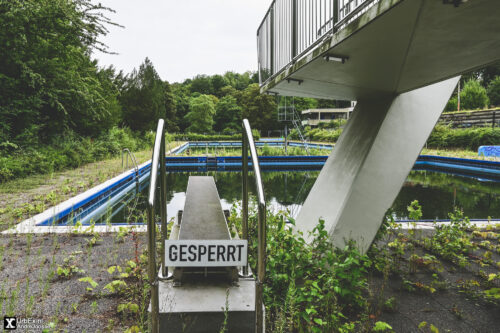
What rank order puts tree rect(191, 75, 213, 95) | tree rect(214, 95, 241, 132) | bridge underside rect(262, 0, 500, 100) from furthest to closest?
tree rect(191, 75, 213, 95) → tree rect(214, 95, 241, 132) → bridge underside rect(262, 0, 500, 100)

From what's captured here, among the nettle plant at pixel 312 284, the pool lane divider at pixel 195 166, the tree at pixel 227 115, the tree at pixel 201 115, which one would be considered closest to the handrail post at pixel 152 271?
the nettle plant at pixel 312 284

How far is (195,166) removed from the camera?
15.4m

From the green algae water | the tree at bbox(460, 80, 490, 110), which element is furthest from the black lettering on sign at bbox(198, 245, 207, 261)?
the tree at bbox(460, 80, 490, 110)

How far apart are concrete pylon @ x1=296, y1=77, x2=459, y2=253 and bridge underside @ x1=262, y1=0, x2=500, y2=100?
30 cm

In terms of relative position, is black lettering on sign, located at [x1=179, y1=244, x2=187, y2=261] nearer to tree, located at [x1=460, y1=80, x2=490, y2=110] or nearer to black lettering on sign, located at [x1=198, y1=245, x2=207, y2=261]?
black lettering on sign, located at [x1=198, y1=245, x2=207, y2=261]

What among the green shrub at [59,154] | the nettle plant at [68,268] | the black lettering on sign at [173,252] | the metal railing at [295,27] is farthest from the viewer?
the green shrub at [59,154]

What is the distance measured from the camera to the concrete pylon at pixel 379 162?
9.37ft

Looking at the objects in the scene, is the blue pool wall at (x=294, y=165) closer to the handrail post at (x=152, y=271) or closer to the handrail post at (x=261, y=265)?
the handrail post at (x=152, y=271)

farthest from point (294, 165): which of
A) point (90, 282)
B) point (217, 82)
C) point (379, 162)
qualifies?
point (217, 82)

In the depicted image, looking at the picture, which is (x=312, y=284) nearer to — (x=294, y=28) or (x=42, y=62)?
(x=294, y=28)

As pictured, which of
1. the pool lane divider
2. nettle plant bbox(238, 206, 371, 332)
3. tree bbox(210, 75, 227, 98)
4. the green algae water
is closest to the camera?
nettle plant bbox(238, 206, 371, 332)

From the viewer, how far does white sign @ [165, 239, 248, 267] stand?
1.77m

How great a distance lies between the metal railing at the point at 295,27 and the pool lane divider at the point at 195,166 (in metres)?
3.35

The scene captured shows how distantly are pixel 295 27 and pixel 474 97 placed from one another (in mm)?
28490
